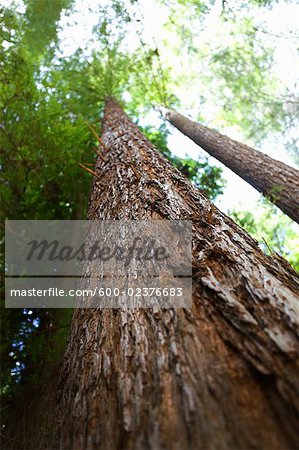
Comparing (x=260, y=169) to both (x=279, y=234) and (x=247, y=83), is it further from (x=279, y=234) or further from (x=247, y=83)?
(x=247, y=83)

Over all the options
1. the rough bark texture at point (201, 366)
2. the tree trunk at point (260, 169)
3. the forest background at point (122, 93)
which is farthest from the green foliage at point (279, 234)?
the rough bark texture at point (201, 366)

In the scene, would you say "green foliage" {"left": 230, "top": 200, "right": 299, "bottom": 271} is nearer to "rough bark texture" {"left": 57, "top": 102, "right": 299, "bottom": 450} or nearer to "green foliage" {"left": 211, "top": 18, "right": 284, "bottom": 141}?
"green foliage" {"left": 211, "top": 18, "right": 284, "bottom": 141}

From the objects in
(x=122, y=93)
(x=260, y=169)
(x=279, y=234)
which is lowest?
(x=260, y=169)

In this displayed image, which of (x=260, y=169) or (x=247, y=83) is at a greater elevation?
(x=247, y=83)

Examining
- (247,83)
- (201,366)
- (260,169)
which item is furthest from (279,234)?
(201,366)

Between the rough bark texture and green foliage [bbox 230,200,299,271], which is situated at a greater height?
green foliage [bbox 230,200,299,271]

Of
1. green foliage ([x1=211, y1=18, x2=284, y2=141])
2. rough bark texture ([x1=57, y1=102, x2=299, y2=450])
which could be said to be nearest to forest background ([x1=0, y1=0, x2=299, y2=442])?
green foliage ([x1=211, y1=18, x2=284, y2=141])

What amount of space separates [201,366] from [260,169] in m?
4.32

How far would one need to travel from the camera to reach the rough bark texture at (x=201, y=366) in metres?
0.91

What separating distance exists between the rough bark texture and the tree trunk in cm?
275

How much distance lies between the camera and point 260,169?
488cm

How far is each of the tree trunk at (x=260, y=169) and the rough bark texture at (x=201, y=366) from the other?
9.03 feet

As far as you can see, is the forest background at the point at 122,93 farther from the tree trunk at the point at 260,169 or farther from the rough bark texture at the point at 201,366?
the rough bark texture at the point at 201,366

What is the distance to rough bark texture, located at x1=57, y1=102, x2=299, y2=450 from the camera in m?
0.91
